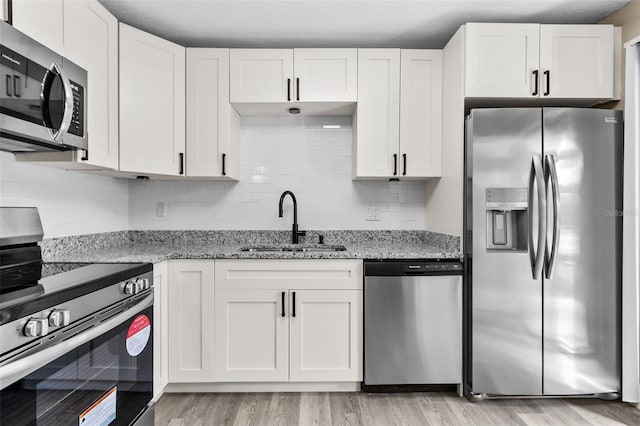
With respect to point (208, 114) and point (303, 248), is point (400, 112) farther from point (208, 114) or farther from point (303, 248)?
point (208, 114)

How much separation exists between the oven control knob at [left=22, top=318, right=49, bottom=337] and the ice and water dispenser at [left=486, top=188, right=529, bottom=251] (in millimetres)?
2186

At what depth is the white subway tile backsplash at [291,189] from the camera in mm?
3045

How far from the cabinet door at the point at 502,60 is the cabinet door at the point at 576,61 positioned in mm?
79

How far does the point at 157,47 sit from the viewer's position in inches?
99.7

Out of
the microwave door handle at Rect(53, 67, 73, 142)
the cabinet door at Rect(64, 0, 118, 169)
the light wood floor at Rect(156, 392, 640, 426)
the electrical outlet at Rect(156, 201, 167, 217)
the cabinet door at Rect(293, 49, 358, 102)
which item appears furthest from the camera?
the electrical outlet at Rect(156, 201, 167, 217)

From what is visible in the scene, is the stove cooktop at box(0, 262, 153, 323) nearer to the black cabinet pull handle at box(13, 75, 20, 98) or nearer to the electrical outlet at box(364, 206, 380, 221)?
the black cabinet pull handle at box(13, 75, 20, 98)

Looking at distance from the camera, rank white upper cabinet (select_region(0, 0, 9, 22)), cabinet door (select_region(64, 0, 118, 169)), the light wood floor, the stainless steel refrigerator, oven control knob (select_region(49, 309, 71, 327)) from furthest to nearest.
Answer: the stainless steel refrigerator, the light wood floor, cabinet door (select_region(64, 0, 118, 169)), white upper cabinet (select_region(0, 0, 9, 22)), oven control knob (select_region(49, 309, 71, 327))

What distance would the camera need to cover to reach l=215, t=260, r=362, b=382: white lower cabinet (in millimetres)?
2414

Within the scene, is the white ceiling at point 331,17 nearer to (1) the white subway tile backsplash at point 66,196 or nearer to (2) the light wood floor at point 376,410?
(1) the white subway tile backsplash at point 66,196

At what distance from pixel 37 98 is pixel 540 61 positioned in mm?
2729

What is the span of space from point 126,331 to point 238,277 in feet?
3.09

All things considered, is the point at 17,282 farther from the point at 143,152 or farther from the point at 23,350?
the point at 143,152

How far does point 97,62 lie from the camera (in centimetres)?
213

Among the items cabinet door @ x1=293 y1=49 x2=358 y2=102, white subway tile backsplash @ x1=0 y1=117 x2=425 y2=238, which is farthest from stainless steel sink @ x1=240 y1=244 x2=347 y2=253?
cabinet door @ x1=293 y1=49 x2=358 y2=102
